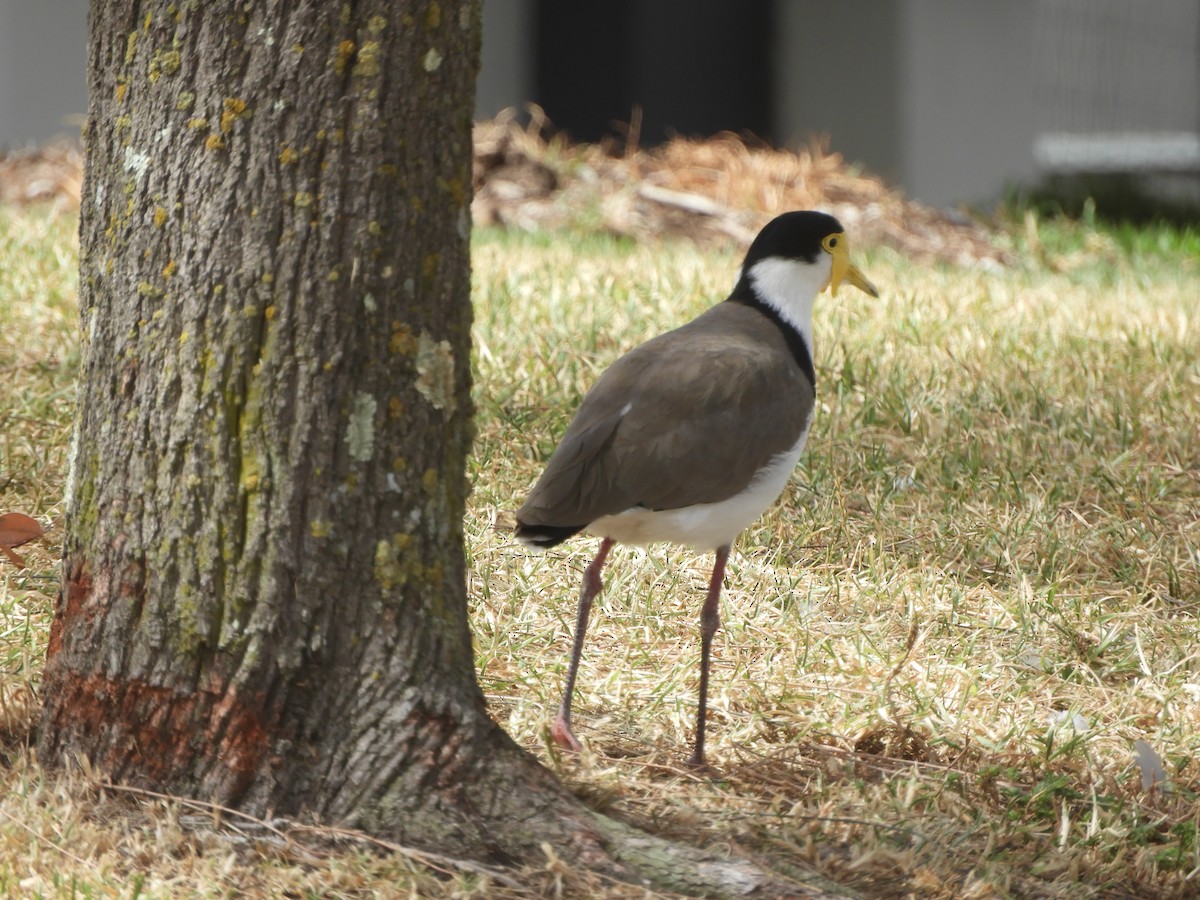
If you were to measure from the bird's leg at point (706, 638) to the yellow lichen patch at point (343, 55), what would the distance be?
1484 mm

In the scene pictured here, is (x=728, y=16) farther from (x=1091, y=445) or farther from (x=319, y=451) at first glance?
(x=319, y=451)

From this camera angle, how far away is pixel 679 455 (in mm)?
3334

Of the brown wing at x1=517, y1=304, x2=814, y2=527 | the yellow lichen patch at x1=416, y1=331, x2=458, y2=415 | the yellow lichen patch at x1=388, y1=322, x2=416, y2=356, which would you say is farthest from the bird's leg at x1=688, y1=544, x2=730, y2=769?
the yellow lichen patch at x1=388, y1=322, x2=416, y2=356

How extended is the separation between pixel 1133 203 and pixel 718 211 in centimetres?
511

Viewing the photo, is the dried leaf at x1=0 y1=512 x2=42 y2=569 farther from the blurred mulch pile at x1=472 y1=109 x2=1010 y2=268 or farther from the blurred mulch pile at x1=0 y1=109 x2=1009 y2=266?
the blurred mulch pile at x1=472 y1=109 x2=1010 y2=268

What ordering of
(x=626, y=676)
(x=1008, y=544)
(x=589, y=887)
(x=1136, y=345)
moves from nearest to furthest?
(x=589, y=887)
(x=626, y=676)
(x=1008, y=544)
(x=1136, y=345)

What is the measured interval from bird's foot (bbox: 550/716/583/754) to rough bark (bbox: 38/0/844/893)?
368 millimetres

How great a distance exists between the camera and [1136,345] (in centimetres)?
597

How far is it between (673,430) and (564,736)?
0.73m

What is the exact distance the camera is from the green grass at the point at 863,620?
2.88 m

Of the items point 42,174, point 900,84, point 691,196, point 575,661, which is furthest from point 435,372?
point 900,84

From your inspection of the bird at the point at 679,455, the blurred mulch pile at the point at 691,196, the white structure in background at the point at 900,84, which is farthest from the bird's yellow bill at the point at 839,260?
the white structure in background at the point at 900,84

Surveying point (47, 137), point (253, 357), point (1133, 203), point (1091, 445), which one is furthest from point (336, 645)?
point (1133, 203)

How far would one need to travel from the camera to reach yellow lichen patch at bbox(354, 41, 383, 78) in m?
2.59
